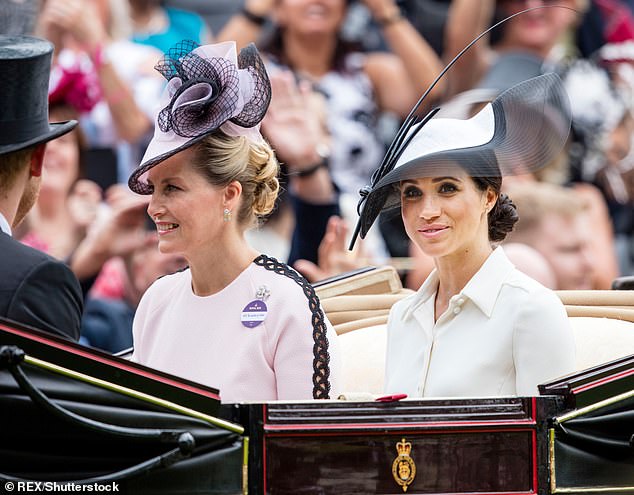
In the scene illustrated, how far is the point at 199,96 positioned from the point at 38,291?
0.63 metres

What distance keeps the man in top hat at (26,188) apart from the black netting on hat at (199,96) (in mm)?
256

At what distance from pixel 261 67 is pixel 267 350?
657mm

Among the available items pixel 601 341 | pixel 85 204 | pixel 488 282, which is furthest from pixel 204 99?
pixel 85 204

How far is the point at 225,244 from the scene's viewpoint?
2814 millimetres

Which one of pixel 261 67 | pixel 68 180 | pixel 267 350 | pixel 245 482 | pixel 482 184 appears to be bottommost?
pixel 245 482

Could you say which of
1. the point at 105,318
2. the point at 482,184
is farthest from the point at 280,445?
the point at 105,318

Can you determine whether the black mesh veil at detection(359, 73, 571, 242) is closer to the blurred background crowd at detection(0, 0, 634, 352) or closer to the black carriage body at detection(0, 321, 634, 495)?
the black carriage body at detection(0, 321, 634, 495)

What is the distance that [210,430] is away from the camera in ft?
7.47

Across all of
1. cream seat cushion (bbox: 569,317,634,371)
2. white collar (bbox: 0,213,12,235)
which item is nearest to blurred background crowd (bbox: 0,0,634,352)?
cream seat cushion (bbox: 569,317,634,371)

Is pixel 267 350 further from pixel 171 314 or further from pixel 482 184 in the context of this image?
pixel 482 184

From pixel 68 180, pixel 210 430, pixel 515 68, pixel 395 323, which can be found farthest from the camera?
pixel 515 68

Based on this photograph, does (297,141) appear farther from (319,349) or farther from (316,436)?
(316,436)

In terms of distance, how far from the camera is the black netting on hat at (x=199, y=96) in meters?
2.73

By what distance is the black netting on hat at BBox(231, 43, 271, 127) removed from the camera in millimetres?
2775
